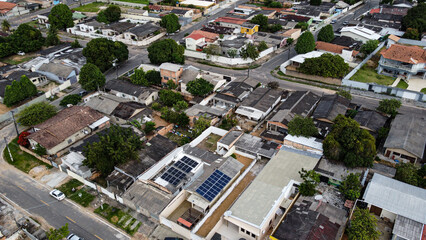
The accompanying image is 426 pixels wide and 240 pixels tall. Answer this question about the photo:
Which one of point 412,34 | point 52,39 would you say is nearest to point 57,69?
point 52,39

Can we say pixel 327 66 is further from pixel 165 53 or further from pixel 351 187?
pixel 165 53

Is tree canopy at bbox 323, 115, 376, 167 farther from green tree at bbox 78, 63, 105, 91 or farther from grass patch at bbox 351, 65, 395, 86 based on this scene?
green tree at bbox 78, 63, 105, 91

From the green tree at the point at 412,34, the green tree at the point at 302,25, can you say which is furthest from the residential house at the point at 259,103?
the green tree at the point at 412,34

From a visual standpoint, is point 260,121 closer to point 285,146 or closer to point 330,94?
point 285,146

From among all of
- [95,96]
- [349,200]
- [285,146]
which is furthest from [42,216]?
[349,200]

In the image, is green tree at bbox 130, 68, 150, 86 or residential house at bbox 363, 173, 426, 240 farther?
green tree at bbox 130, 68, 150, 86

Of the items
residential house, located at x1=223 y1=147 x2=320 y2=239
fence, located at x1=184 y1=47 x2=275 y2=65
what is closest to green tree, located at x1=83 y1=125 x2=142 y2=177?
residential house, located at x1=223 y1=147 x2=320 y2=239
